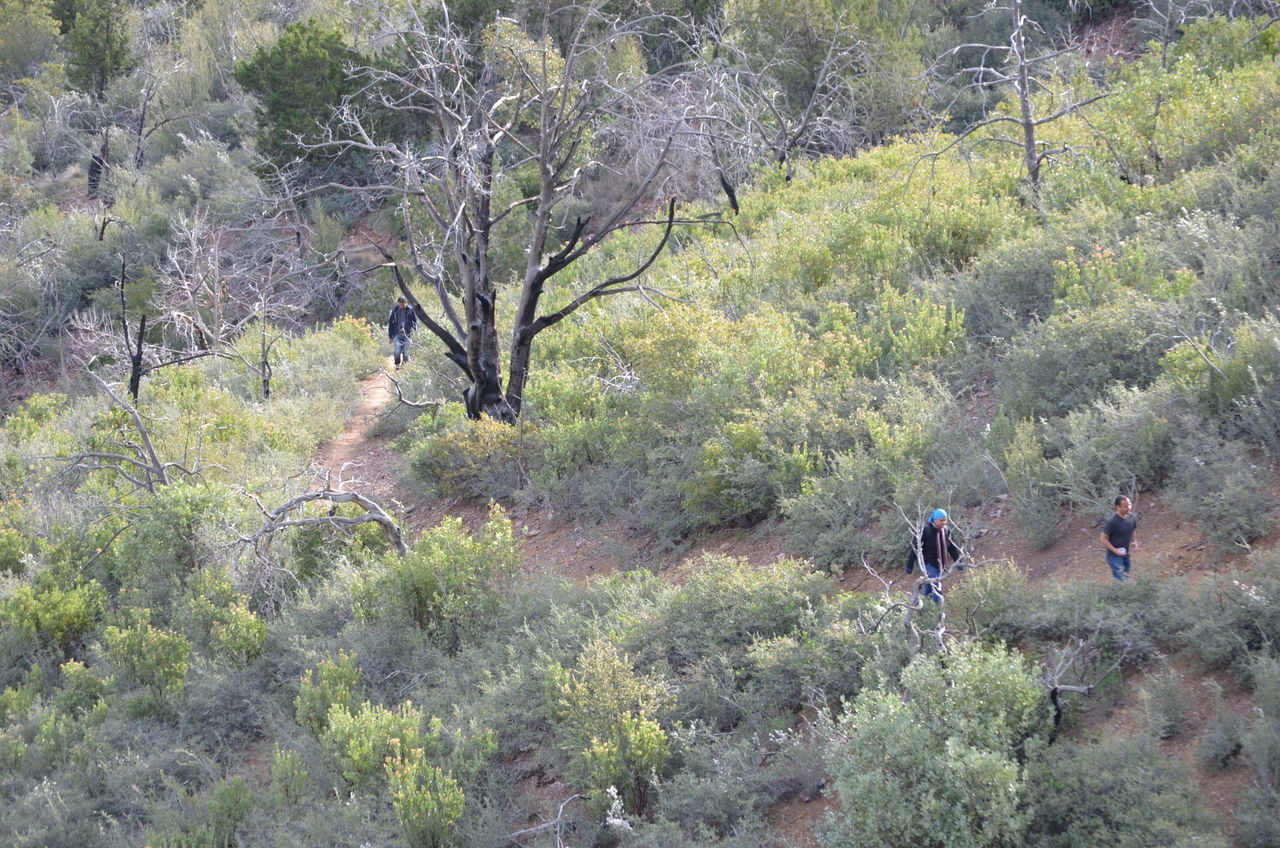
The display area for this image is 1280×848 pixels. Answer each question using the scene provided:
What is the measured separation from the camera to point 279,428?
13680 millimetres

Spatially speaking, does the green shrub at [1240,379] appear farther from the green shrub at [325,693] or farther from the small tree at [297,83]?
the small tree at [297,83]

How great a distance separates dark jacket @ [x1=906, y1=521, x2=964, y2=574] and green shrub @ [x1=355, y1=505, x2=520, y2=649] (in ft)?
11.5

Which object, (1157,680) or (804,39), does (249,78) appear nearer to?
(804,39)

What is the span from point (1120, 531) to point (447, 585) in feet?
16.5

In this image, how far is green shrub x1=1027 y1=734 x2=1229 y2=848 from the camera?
13.5ft

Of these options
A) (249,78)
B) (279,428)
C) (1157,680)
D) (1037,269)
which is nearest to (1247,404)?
(1157,680)

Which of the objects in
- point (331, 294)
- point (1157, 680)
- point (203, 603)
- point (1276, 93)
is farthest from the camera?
point (331, 294)

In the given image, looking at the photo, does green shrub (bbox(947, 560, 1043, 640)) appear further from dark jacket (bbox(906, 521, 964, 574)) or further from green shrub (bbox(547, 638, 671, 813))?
green shrub (bbox(547, 638, 671, 813))

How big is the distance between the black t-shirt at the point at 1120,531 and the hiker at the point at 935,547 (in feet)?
2.80

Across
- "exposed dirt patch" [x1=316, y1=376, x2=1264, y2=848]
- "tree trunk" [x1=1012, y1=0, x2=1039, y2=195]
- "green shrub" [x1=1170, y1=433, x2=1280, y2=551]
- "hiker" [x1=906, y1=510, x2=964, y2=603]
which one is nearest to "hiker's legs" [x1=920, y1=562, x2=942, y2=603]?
"hiker" [x1=906, y1=510, x2=964, y2=603]

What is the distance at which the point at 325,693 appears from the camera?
724 cm

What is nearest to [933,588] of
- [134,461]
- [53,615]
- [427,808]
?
[427,808]

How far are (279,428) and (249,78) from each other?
14.1 m

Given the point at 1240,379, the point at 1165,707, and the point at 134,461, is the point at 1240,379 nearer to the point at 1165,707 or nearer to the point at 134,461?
the point at 1165,707
